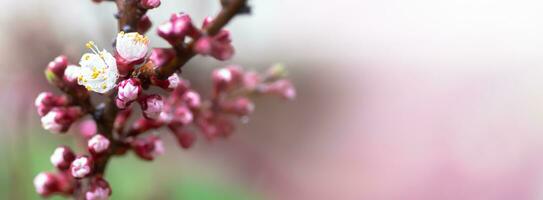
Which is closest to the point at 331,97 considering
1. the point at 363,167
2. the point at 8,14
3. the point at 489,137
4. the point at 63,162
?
the point at 363,167

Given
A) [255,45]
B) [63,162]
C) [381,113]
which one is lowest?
[63,162]

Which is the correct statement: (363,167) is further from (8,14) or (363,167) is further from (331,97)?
(8,14)

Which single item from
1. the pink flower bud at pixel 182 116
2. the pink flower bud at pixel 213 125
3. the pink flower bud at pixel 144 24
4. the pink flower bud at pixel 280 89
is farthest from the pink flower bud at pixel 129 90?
the pink flower bud at pixel 280 89

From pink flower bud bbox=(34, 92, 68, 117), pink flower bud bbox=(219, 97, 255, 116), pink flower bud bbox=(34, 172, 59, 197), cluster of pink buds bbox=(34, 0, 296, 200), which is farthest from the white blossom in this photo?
pink flower bud bbox=(219, 97, 255, 116)

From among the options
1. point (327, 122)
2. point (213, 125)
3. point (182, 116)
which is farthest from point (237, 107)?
point (327, 122)

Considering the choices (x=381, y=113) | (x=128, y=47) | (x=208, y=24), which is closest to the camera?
(x=128, y=47)

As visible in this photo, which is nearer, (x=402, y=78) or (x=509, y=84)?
(x=509, y=84)

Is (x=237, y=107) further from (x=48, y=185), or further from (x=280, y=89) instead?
(x=48, y=185)
